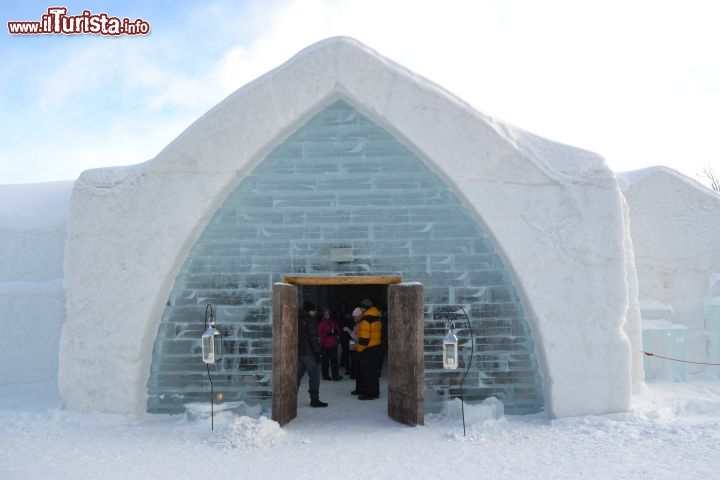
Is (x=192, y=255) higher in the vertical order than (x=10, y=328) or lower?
higher

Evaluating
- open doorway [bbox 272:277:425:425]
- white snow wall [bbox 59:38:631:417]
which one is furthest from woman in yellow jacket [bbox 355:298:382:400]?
white snow wall [bbox 59:38:631:417]

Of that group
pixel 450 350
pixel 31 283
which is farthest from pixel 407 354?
pixel 31 283

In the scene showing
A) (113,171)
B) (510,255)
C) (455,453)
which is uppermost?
(113,171)

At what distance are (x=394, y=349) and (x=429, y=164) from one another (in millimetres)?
2339

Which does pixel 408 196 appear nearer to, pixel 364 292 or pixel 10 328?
pixel 10 328

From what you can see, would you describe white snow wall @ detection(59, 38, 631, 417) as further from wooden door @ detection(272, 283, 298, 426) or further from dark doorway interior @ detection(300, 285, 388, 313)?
dark doorway interior @ detection(300, 285, 388, 313)

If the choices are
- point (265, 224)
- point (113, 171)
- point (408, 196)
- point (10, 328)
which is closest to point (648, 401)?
point (408, 196)

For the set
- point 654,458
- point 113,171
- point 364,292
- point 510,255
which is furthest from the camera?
point 364,292

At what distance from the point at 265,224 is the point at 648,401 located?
5381 millimetres

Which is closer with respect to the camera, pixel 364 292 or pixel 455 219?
pixel 455 219

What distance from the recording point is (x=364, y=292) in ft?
57.4

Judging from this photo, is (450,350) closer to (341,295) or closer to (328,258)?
(328,258)

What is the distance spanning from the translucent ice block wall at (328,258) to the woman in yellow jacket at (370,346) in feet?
2.58

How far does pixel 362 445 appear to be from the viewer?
5.95m
